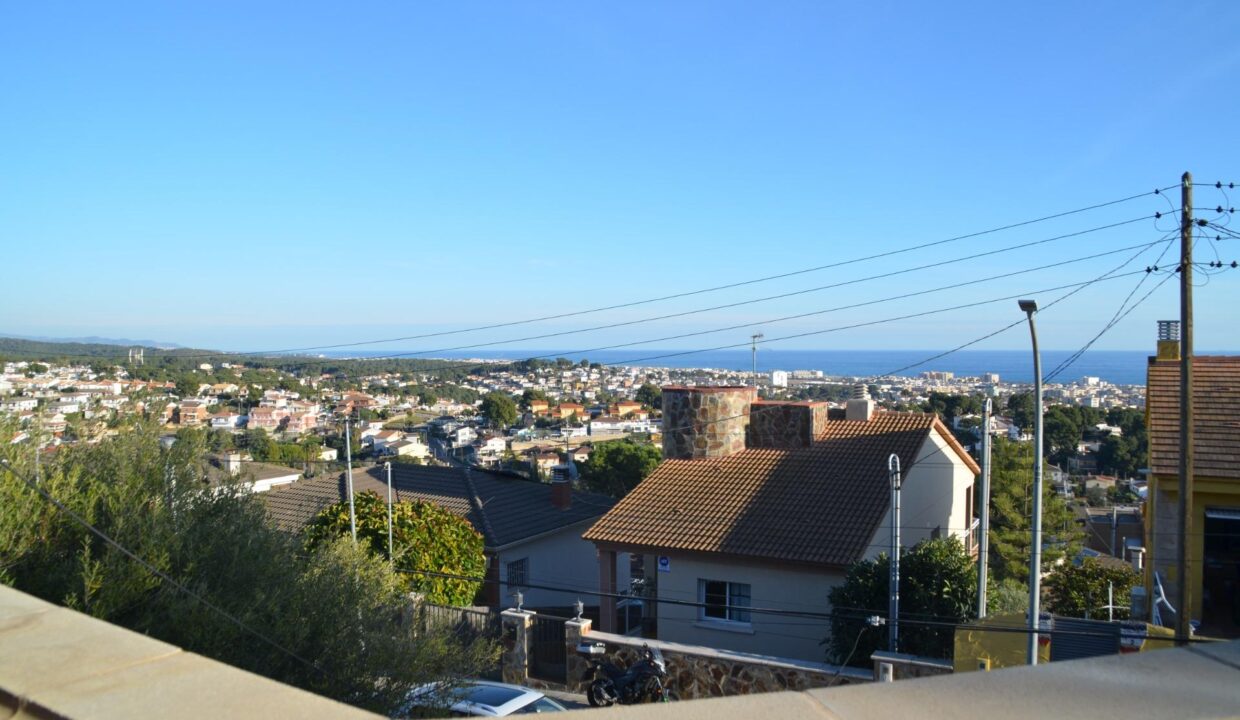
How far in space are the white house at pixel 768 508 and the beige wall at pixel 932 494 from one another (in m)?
0.05

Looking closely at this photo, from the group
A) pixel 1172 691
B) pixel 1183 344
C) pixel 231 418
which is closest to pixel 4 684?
pixel 1172 691

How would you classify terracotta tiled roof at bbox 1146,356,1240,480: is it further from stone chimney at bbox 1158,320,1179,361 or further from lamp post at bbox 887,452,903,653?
lamp post at bbox 887,452,903,653

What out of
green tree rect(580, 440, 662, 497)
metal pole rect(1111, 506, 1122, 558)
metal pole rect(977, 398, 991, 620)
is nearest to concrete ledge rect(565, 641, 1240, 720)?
metal pole rect(977, 398, 991, 620)

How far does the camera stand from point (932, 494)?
2305 centimetres

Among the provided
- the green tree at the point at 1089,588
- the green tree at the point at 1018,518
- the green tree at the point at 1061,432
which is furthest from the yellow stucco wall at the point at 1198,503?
the green tree at the point at 1061,432

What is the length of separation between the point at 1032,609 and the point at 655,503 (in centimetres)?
939

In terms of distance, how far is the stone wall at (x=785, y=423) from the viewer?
2219cm

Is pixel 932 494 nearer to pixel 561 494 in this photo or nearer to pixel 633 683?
pixel 561 494

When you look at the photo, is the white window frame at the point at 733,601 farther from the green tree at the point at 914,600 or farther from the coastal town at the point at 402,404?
the coastal town at the point at 402,404

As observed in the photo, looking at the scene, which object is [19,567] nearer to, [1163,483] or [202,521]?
[202,521]

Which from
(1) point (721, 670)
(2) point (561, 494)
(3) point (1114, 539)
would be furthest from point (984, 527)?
(3) point (1114, 539)

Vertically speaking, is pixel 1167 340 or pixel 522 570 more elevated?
pixel 1167 340

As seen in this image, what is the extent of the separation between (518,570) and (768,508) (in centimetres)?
837

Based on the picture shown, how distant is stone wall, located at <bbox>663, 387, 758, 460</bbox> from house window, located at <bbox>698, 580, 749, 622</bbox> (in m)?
4.49
